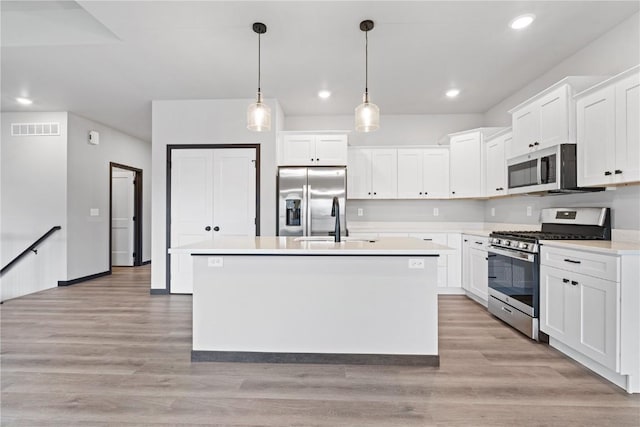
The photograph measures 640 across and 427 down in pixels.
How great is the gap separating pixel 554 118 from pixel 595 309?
1.73 m

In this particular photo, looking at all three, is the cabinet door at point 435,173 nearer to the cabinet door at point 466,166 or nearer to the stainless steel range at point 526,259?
the cabinet door at point 466,166

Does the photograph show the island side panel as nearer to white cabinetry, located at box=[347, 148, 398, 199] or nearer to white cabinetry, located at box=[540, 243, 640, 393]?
white cabinetry, located at box=[540, 243, 640, 393]

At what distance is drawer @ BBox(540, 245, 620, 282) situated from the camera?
7.13 feet

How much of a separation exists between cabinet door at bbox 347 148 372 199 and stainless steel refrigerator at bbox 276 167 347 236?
0.63m

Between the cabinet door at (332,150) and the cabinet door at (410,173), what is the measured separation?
96 cm

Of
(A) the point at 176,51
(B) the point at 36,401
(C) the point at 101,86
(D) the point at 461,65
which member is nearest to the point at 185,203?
(C) the point at 101,86

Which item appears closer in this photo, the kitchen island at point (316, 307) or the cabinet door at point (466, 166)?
the kitchen island at point (316, 307)

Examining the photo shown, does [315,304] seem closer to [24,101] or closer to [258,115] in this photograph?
[258,115]

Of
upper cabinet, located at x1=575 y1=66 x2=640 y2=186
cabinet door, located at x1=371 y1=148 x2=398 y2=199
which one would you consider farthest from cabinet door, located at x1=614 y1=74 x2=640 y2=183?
cabinet door, located at x1=371 y1=148 x2=398 y2=199

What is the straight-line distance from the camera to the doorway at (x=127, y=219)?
24.0 ft

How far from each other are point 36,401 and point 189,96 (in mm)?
3702

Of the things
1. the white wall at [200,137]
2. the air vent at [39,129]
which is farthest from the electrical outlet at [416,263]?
the air vent at [39,129]

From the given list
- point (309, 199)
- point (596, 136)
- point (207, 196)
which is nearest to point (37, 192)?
point (207, 196)

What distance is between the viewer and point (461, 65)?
3.64 meters
